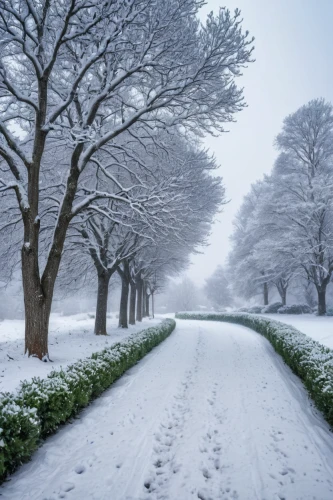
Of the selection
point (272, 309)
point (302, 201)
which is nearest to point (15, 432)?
point (302, 201)

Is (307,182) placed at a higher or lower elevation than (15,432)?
higher

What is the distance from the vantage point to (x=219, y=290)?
181 ft

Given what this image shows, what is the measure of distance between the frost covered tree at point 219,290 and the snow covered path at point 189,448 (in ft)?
158

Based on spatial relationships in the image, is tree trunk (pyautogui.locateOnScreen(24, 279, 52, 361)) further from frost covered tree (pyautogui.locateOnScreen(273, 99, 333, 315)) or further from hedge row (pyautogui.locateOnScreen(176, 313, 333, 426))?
frost covered tree (pyautogui.locateOnScreen(273, 99, 333, 315))

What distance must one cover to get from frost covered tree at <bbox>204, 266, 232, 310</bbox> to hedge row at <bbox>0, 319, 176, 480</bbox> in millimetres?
48742

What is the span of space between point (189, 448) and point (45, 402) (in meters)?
2.23

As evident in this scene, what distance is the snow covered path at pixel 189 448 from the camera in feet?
11.2

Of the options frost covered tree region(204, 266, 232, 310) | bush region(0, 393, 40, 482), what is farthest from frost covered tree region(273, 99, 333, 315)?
frost covered tree region(204, 266, 232, 310)

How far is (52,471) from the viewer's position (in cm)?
376

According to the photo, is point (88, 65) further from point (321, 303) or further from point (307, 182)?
point (321, 303)

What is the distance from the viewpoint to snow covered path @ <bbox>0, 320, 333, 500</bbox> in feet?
11.2

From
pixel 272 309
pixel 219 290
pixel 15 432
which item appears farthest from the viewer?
pixel 219 290

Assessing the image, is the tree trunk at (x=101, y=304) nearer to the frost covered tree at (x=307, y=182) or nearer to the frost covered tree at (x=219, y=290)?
the frost covered tree at (x=307, y=182)

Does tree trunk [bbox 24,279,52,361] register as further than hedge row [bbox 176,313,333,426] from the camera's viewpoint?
Yes
